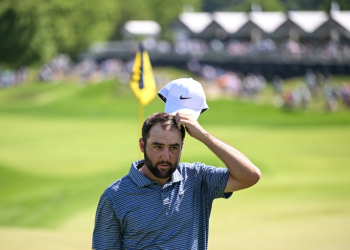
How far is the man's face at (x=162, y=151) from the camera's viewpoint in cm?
393

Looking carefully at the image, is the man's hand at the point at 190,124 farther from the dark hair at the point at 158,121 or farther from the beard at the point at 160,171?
the beard at the point at 160,171

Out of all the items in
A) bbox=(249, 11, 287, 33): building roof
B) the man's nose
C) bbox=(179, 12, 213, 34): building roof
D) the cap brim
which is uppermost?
bbox=(179, 12, 213, 34): building roof

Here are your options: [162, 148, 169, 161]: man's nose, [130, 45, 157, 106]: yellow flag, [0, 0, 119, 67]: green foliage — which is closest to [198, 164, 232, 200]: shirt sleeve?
[162, 148, 169, 161]: man's nose

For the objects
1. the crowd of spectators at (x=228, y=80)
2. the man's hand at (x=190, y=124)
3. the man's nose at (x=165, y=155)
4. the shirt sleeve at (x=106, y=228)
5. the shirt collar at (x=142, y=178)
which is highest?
the crowd of spectators at (x=228, y=80)

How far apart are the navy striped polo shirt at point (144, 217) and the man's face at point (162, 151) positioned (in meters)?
0.08

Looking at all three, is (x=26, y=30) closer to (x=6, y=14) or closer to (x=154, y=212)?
(x=6, y=14)

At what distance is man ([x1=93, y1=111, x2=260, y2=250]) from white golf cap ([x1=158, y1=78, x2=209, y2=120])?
156 mm

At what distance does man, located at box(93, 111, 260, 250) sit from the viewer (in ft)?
12.8

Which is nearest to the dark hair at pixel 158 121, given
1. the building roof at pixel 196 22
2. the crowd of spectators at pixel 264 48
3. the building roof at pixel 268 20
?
the crowd of spectators at pixel 264 48

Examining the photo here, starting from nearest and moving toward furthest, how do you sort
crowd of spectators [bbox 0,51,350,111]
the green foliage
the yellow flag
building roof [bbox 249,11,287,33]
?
the yellow flag
crowd of spectators [bbox 0,51,350,111]
the green foliage
building roof [bbox 249,11,287,33]

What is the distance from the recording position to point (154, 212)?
3.90 metres

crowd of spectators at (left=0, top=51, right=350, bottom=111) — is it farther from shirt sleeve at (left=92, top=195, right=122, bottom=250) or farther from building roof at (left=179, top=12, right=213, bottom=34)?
shirt sleeve at (left=92, top=195, right=122, bottom=250)

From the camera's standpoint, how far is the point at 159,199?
3.93 m

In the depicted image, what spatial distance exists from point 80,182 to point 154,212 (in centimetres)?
1384
